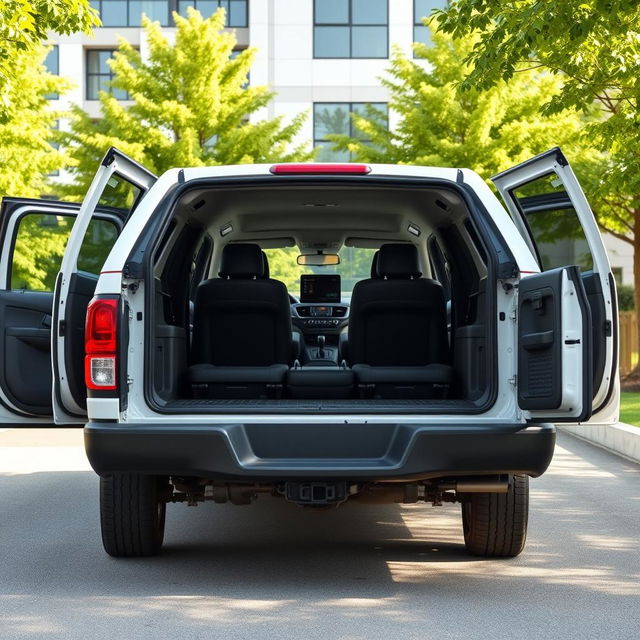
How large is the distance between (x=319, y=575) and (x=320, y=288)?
6244 mm

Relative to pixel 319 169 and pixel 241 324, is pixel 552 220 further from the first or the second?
pixel 319 169

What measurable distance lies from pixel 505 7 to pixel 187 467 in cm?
761

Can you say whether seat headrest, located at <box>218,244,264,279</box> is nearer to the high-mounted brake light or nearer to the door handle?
the high-mounted brake light

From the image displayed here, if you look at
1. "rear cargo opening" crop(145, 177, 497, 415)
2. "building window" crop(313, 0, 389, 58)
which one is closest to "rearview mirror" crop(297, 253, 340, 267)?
"rear cargo opening" crop(145, 177, 497, 415)

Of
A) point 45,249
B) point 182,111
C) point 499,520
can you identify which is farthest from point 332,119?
point 499,520

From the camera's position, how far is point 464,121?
2709 centimetres

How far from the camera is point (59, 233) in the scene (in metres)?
30.6

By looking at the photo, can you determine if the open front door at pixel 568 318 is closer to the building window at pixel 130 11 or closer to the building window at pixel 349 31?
the building window at pixel 349 31

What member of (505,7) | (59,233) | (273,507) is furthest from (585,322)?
(59,233)

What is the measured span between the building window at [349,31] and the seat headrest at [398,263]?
33.1m

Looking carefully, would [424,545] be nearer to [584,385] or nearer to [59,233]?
[584,385]

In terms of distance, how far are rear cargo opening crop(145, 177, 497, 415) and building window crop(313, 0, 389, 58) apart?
104 ft

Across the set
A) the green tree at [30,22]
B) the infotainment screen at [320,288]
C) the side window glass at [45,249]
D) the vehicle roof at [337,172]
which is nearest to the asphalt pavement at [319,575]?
the vehicle roof at [337,172]

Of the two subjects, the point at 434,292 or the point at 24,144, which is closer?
the point at 434,292
